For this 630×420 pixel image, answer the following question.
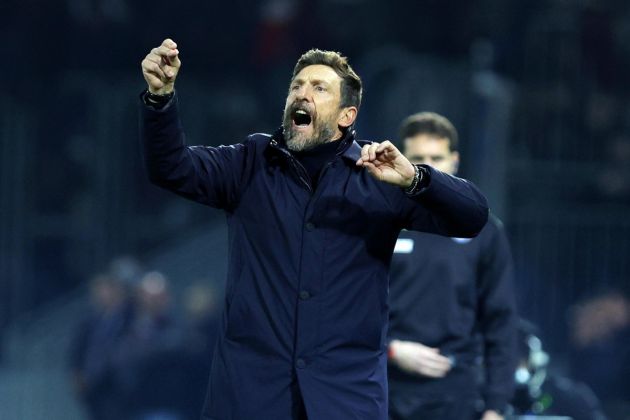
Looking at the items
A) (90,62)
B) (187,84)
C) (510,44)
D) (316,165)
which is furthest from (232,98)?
(316,165)

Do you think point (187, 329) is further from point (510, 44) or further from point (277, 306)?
point (277, 306)

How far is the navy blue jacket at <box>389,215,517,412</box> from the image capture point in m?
5.67

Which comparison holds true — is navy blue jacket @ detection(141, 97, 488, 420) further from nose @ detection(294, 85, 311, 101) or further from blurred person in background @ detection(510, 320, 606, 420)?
blurred person in background @ detection(510, 320, 606, 420)

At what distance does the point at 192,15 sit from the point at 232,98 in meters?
0.90

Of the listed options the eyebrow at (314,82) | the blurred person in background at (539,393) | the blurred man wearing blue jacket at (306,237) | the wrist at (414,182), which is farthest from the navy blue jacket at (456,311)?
the wrist at (414,182)

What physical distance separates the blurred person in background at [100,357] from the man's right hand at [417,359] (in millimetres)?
5358

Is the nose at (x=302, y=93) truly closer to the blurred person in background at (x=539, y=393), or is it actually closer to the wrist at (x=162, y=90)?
the wrist at (x=162, y=90)

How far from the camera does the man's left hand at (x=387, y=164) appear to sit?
397 centimetres

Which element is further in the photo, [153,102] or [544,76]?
[544,76]

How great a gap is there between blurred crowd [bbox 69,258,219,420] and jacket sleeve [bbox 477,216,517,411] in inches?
189

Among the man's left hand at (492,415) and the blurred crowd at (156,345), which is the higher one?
the man's left hand at (492,415)

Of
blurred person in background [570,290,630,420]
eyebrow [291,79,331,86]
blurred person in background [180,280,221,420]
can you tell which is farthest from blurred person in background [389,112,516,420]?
blurred person in background [180,280,221,420]

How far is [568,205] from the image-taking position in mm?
10422

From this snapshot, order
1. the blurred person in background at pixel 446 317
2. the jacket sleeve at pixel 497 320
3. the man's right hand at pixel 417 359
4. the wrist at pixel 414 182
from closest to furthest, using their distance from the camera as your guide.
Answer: the wrist at pixel 414 182
the man's right hand at pixel 417 359
the blurred person in background at pixel 446 317
the jacket sleeve at pixel 497 320
